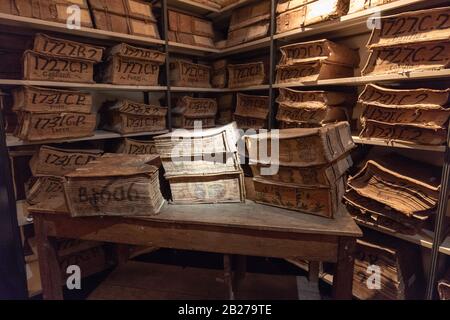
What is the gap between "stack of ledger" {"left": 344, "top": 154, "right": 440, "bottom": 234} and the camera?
135 centimetres

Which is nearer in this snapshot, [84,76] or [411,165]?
[411,165]

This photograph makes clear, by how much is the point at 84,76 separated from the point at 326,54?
1636 millimetres

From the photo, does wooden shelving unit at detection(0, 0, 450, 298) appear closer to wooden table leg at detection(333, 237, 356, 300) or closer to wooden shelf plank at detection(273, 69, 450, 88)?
wooden shelf plank at detection(273, 69, 450, 88)

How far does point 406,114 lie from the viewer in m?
1.40

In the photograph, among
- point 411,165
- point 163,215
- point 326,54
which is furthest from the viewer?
point 326,54

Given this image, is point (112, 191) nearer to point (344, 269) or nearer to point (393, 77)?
point (344, 269)

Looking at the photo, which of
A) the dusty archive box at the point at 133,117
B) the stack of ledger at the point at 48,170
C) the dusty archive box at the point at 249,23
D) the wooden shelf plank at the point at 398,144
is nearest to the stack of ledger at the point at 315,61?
the dusty archive box at the point at 249,23

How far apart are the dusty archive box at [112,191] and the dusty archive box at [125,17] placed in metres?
1.25

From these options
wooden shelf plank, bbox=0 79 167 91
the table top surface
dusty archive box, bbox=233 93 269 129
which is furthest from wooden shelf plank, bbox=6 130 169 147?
dusty archive box, bbox=233 93 269 129

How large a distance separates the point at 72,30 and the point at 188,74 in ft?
3.01

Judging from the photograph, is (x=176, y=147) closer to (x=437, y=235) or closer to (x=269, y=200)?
(x=269, y=200)
